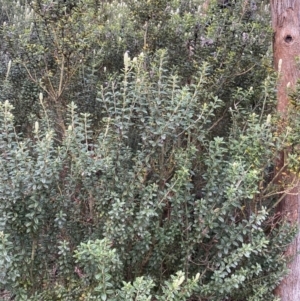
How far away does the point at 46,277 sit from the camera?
2.77 metres

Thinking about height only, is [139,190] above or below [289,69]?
below

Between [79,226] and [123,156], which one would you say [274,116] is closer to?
[123,156]

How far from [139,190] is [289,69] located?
1.68 m

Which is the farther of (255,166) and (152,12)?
(152,12)

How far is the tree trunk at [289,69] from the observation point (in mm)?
3270

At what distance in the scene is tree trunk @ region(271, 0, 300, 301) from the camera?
3270mm

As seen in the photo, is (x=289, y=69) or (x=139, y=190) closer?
(x=139, y=190)

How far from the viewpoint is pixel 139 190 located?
2.56 meters

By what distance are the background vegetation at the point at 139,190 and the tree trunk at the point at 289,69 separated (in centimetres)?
19

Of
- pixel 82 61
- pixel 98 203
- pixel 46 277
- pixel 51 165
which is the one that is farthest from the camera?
pixel 82 61

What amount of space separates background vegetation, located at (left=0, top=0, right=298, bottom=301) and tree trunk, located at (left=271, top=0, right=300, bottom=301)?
188mm

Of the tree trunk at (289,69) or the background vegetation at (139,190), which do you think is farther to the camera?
the tree trunk at (289,69)

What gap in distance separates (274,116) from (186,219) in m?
0.96

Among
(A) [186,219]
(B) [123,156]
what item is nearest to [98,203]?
(B) [123,156]
